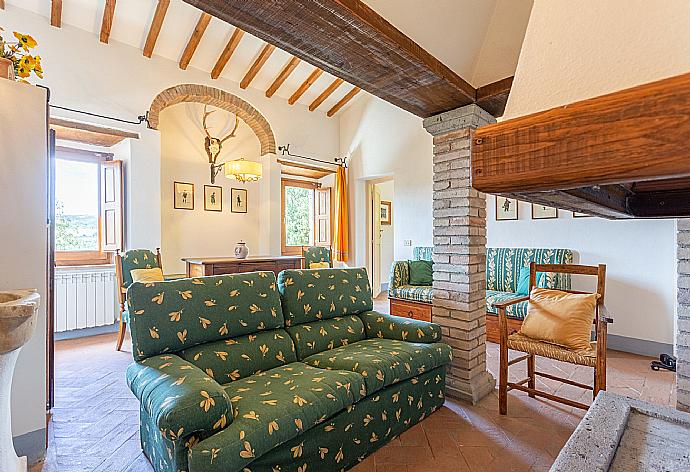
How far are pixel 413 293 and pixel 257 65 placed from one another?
4090mm

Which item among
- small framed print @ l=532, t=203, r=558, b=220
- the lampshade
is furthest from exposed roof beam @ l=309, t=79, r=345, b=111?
small framed print @ l=532, t=203, r=558, b=220

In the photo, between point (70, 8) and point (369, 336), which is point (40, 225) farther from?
point (70, 8)

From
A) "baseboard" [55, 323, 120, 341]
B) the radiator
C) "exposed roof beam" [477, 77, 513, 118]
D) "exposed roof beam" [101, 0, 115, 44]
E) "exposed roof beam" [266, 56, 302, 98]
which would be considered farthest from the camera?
"exposed roof beam" [266, 56, 302, 98]

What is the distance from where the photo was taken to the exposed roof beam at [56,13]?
159 inches

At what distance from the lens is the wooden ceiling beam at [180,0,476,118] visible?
4.97ft

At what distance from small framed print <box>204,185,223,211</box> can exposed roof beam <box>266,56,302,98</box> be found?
71.4 inches

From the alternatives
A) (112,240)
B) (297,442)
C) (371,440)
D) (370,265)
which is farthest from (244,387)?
(370,265)

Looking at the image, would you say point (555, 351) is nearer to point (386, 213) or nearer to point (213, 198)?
point (213, 198)

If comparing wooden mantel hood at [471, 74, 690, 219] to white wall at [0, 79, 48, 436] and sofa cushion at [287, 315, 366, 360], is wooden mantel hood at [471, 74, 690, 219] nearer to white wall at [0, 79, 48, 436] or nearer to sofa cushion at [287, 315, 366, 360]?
sofa cushion at [287, 315, 366, 360]

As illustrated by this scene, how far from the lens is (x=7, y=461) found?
1.68 meters

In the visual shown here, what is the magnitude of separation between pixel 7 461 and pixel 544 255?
191 inches

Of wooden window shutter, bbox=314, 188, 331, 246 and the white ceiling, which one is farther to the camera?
wooden window shutter, bbox=314, 188, 331, 246

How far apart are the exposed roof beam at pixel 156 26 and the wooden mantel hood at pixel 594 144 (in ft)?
17.3

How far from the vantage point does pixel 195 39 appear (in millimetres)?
4918
